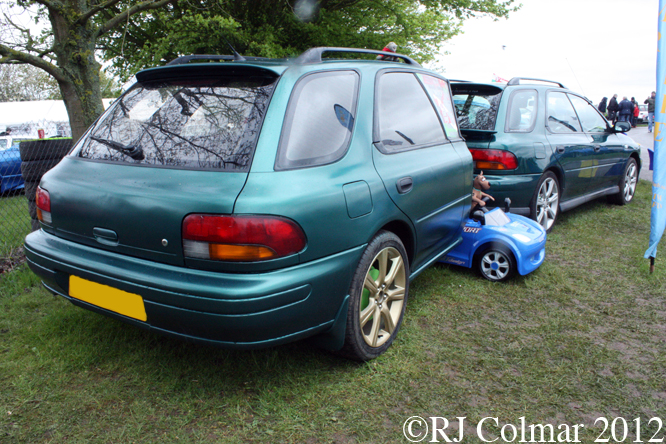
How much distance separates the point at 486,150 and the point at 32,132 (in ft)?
61.3

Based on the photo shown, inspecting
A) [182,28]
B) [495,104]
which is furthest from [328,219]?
[182,28]

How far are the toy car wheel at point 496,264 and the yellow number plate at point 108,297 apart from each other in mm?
2757

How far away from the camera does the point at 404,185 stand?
267cm

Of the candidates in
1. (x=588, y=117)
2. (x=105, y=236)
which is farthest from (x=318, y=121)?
(x=588, y=117)

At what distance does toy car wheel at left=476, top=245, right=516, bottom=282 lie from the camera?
3780 millimetres

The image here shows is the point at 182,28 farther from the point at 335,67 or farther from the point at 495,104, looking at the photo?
the point at 335,67

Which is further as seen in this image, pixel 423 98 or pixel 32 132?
pixel 32 132

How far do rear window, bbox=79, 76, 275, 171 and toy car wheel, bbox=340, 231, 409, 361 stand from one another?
0.83 metres

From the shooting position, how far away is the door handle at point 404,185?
262cm

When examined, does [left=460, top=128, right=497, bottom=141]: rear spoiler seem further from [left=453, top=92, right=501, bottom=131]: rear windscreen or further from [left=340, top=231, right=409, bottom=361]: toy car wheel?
[left=340, top=231, right=409, bottom=361]: toy car wheel

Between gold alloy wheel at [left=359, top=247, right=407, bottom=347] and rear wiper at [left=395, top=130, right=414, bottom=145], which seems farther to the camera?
rear wiper at [left=395, top=130, right=414, bottom=145]

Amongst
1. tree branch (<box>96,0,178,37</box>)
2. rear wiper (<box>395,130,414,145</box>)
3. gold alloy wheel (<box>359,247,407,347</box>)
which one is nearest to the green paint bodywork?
rear wiper (<box>395,130,414,145</box>)

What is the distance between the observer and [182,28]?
938 centimetres

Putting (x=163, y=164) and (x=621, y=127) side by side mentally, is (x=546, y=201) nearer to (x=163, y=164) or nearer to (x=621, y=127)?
(x=621, y=127)
